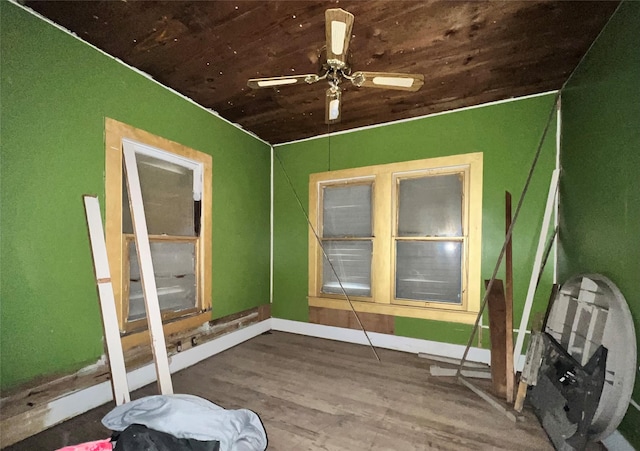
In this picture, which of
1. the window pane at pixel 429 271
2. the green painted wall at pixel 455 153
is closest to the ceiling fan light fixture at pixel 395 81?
the green painted wall at pixel 455 153

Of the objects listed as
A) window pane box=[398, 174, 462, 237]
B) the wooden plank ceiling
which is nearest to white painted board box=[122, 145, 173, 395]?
the wooden plank ceiling


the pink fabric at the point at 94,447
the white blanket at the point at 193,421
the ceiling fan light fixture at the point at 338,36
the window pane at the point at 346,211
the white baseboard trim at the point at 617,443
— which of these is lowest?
the white baseboard trim at the point at 617,443

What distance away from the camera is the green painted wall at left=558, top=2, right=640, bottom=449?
1528 millimetres

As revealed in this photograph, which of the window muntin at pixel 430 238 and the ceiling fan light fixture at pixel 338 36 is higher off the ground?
the ceiling fan light fixture at pixel 338 36

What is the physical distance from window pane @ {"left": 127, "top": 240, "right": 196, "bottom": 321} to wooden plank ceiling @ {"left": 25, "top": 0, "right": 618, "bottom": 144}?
1.60 metres

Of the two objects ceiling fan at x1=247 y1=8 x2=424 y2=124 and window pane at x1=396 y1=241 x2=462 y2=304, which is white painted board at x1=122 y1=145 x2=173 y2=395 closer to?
ceiling fan at x1=247 y1=8 x2=424 y2=124

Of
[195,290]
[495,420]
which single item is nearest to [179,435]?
[195,290]

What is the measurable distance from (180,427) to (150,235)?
1626 millimetres

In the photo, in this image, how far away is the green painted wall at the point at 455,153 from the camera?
105 inches

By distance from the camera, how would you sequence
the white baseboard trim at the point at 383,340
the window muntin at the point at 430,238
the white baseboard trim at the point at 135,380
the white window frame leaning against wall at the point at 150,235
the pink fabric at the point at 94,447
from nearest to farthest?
the pink fabric at the point at 94,447, the white baseboard trim at the point at 135,380, the white window frame leaning against wall at the point at 150,235, the white baseboard trim at the point at 383,340, the window muntin at the point at 430,238

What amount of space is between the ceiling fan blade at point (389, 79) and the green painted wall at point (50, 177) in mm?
1972

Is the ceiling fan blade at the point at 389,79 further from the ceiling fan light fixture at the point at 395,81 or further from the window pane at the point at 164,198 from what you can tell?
the window pane at the point at 164,198

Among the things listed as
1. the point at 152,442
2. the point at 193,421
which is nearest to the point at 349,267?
the point at 193,421

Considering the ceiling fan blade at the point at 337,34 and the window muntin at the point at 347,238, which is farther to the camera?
the window muntin at the point at 347,238
